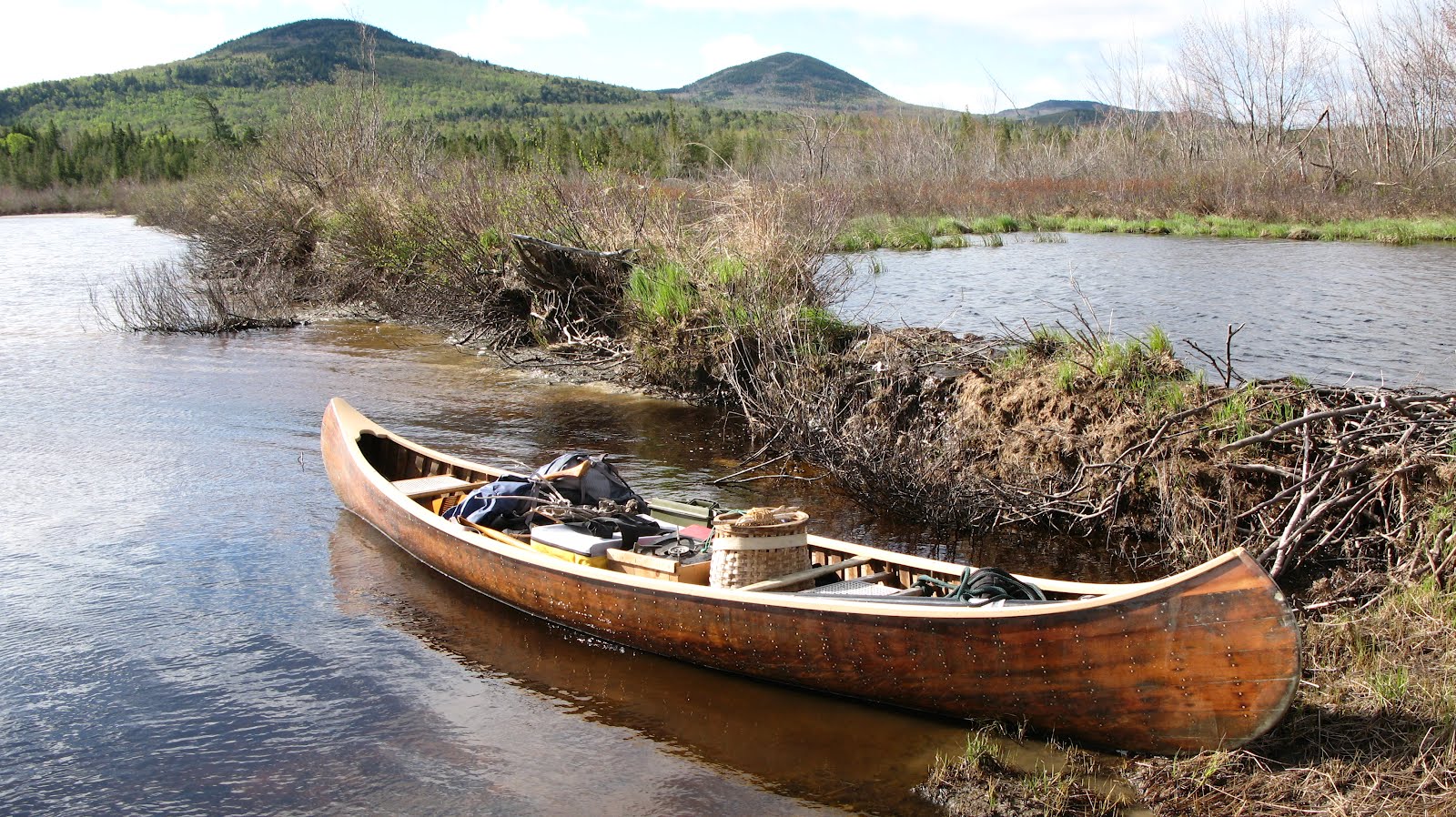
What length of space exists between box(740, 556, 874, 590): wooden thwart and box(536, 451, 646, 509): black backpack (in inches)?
77.0

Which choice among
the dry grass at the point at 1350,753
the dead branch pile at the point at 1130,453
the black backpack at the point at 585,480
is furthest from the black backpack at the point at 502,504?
the dry grass at the point at 1350,753

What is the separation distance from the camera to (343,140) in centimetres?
2662

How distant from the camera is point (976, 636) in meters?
5.43

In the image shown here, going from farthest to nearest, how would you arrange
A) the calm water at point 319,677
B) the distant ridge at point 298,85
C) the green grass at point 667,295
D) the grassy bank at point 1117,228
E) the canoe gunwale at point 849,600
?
1. the distant ridge at point 298,85
2. the grassy bank at point 1117,228
3. the green grass at point 667,295
4. the calm water at point 319,677
5. the canoe gunwale at point 849,600

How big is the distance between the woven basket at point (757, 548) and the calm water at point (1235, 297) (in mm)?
4413

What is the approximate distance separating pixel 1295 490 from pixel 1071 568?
183 cm

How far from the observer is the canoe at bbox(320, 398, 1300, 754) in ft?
15.8

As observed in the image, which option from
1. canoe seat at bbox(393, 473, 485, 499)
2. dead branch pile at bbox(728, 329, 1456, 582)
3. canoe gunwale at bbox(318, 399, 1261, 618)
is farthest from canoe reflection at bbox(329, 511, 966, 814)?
dead branch pile at bbox(728, 329, 1456, 582)

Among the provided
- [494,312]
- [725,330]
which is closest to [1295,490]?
→ [725,330]

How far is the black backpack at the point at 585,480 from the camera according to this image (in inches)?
329

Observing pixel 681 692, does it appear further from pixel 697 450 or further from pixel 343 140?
pixel 343 140

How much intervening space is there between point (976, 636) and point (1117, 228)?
1164 inches

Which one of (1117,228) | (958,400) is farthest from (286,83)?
(958,400)

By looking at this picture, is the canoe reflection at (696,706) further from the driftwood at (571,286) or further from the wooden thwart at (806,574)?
the driftwood at (571,286)
